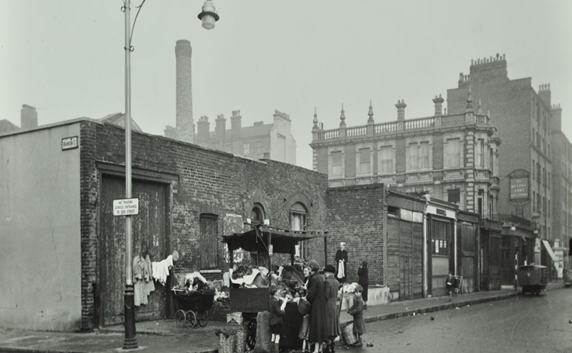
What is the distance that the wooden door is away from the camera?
15.1 metres

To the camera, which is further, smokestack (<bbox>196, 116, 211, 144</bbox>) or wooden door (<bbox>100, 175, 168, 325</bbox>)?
smokestack (<bbox>196, 116, 211, 144</bbox>)

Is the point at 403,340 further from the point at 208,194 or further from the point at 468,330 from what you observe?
the point at 208,194

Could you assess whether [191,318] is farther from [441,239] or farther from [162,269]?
[441,239]

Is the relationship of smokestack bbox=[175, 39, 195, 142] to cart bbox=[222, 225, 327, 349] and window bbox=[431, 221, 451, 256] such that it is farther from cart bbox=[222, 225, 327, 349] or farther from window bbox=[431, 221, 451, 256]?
cart bbox=[222, 225, 327, 349]

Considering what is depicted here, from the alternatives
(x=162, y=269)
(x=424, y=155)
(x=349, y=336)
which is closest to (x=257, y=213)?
(x=162, y=269)

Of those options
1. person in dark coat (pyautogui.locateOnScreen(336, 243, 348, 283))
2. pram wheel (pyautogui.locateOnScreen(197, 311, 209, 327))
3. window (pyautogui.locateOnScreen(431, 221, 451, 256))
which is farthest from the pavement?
window (pyautogui.locateOnScreen(431, 221, 451, 256))

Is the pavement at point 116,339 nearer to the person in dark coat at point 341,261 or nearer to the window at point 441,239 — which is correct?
the person in dark coat at point 341,261

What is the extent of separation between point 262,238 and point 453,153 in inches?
1387

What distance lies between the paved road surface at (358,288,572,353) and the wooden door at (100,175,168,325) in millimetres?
5991

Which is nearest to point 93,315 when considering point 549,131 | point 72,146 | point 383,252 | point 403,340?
point 72,146

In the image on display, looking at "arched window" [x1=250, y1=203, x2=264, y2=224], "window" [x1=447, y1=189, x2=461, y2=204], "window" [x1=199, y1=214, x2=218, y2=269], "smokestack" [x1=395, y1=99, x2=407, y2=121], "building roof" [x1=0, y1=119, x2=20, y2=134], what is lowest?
A: "window" [x1=199, y1=214, x2=218, y2=269]

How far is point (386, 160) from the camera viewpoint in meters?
50.4

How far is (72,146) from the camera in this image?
586 inches

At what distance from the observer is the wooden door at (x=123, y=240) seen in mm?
15117
